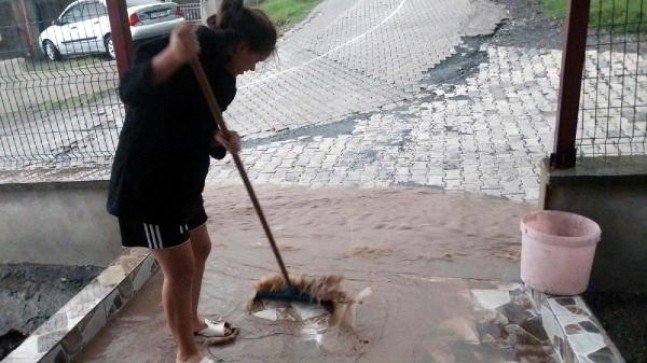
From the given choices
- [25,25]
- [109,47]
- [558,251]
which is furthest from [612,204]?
[25,25]

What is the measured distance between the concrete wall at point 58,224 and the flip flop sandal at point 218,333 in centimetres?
172

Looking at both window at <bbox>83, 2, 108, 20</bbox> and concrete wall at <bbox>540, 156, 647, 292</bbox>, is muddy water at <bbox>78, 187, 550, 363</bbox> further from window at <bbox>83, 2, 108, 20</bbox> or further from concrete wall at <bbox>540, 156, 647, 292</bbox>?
window at <bbox>83, 2, 108, 20</bbox>

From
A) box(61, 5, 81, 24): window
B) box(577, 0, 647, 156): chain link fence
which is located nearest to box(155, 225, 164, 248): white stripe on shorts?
box(61, 5, 81, 24): window

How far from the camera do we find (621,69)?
371 centimetres

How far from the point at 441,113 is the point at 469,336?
17.7ft

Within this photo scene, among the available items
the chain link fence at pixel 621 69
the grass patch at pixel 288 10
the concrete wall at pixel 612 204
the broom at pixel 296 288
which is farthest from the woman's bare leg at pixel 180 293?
the grass patch at pixel 288 10

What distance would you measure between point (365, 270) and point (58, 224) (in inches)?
101

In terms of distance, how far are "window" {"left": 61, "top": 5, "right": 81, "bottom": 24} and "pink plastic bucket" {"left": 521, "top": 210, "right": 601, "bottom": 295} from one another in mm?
3406

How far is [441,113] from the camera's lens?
809 cm

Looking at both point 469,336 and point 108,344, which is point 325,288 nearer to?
point 469,336

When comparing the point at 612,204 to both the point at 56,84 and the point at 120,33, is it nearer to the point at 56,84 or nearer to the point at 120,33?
the point at 120,33

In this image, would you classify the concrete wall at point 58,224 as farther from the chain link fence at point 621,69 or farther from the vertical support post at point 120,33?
the chain link fence at point 621,69

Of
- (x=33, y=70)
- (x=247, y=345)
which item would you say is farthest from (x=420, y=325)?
(x=33, y=70)

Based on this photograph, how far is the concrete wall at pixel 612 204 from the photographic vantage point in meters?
3.38
